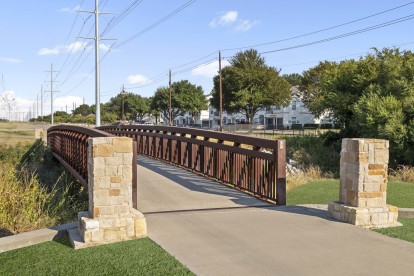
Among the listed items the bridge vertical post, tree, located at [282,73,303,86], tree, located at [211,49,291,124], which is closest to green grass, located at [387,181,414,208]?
the bridge vertical post

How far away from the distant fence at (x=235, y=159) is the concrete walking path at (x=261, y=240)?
0.42 metres

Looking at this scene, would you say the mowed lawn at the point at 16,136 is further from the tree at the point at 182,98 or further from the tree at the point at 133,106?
the tree at the point at 133,106

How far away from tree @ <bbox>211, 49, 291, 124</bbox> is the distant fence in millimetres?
45294

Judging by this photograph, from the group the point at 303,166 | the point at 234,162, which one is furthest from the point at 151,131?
the point at 303,166

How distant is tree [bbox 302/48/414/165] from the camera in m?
19.8

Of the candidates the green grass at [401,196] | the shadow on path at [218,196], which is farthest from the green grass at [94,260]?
the green grass at [401,196]

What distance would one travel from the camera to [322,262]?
505 centimetres

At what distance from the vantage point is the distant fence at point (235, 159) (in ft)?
27.5

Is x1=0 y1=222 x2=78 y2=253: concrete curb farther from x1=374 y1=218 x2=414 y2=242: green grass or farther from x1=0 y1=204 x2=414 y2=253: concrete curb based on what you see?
x1=374 y1=218 x2=414 y2=242: green grass

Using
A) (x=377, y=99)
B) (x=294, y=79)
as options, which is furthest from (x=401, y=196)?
(x=294, y=79)

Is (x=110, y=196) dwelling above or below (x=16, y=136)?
above

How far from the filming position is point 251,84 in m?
60.9

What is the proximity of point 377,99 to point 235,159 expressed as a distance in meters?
13.3

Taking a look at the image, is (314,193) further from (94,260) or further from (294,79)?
(294,79)
